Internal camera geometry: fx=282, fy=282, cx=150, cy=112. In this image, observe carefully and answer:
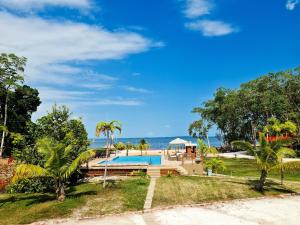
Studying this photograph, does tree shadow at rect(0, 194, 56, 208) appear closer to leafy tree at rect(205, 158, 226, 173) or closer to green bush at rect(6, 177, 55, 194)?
green bush at rect(6, 177, 55, 194)

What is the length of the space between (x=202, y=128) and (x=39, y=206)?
58.5 meters

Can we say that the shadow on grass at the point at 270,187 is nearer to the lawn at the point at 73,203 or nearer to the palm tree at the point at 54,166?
the lawn at the point at 73,203

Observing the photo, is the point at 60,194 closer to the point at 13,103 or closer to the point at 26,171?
the point at 26,171

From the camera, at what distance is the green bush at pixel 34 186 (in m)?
19.2

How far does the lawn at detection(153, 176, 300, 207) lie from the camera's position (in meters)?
16.7

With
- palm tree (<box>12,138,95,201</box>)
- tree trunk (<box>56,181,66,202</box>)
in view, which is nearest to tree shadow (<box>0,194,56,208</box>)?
tree trunk (<box>56,181,66,202</box>)

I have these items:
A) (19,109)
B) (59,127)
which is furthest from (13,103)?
(59,127)

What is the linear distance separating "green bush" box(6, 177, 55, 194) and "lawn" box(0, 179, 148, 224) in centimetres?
87

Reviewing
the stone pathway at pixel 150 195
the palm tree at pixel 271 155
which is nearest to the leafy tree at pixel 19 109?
the stone pathway at pixel 150 195

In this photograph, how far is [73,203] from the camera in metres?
15.8

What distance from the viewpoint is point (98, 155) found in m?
38.2

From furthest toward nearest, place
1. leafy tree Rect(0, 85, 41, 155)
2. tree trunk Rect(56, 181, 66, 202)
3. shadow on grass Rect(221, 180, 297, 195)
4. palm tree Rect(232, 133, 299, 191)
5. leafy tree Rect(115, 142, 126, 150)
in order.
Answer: leafy tree Rect(115, 142, 126, 150), leafy tree Rect(0, 85, 41, 155), shadow on grass Rect(221, 180, 297, 195), palm tree Rect(232, 133, 299, 191), tree trunk Rect(56, 181, 66, 202)

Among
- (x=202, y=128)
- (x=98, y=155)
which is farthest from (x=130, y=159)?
(x=202, y=128)

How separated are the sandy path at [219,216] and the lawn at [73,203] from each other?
1.00 meters
